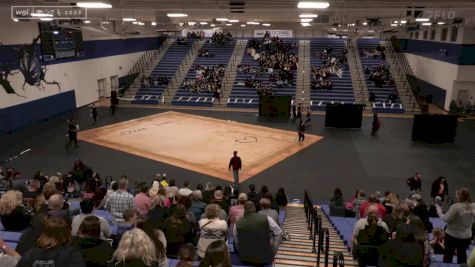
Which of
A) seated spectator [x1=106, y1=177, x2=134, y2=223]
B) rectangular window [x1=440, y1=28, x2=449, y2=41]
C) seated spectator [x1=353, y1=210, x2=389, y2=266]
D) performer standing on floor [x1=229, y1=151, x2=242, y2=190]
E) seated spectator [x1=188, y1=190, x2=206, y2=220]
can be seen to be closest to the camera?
seated spectator [x1=353, y1=210, x2=389, y2=266]

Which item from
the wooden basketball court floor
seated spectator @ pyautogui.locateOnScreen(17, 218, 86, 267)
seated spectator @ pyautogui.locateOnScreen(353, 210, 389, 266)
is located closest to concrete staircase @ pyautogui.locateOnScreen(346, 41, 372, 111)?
the wooden basketball court floor

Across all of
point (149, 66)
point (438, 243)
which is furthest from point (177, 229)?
point (149, 66)

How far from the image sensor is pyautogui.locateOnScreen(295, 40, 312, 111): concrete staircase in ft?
100

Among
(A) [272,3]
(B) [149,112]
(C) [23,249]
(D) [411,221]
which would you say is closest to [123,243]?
(C) [23,249]

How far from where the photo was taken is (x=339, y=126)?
77.7ft

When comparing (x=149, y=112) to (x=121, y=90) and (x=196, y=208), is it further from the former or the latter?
(x=196, y=208)

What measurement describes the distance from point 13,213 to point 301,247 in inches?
205

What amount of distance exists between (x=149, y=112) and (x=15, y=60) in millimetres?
8626

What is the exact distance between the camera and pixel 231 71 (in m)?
35.8

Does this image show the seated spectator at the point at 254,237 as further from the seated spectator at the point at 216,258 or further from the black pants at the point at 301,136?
the black pants at the point at 301,136

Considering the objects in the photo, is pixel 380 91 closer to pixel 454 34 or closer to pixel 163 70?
pixel 454 34

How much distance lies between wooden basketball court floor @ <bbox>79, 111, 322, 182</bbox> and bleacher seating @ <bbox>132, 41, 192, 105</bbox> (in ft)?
23.1

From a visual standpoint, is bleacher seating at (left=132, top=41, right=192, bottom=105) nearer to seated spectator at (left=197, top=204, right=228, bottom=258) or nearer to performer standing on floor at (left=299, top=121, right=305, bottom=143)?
performer standing on floor at (left=299, top=121, right=305, bottom=143)

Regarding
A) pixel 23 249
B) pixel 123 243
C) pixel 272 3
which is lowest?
pixel 23 249
